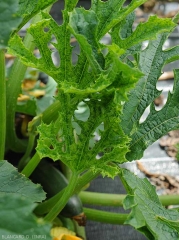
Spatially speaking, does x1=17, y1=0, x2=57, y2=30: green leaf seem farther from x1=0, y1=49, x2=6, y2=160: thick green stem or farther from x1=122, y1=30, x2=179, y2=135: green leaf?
x1=122, y1=30, x2=179, y2=135: green leaf

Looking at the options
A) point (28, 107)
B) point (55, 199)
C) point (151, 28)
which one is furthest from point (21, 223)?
point (28, 107)

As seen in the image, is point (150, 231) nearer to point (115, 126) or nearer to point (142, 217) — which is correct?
point (142, 217)

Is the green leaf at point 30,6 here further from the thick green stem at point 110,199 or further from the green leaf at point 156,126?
the thick green stem at point 110,199

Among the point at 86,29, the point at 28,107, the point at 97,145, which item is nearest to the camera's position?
the point at 86,29

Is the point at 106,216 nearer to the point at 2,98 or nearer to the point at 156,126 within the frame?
the point at 156,126

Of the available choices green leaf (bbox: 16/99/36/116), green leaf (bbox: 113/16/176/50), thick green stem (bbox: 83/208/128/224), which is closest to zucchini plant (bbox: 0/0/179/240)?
green leaf (bbox: 113/16/176/50)

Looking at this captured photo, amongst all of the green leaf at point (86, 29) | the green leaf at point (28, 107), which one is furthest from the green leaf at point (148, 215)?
the green leaf at point (28, 107)
